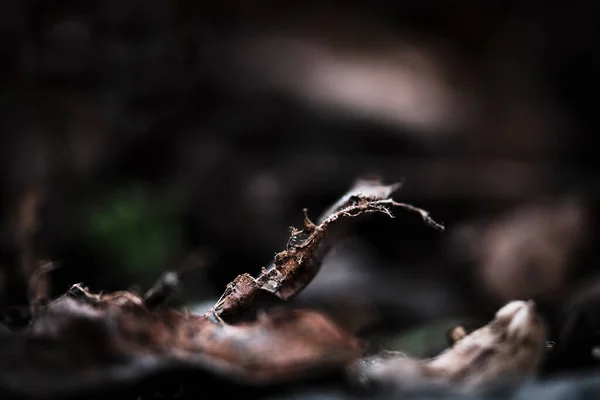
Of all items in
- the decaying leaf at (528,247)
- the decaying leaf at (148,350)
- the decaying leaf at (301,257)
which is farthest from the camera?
the decaying leaf at (528,247)

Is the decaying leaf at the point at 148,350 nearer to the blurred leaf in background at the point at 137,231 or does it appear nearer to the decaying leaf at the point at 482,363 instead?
the decaying leaf at the point at 482,363

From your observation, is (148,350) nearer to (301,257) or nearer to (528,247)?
(301,257)

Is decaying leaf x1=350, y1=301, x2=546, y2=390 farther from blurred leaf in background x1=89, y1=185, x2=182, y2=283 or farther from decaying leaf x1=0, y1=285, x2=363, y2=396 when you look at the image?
blurred leaf in background x1=89, y1=185, x2=182, y2=283

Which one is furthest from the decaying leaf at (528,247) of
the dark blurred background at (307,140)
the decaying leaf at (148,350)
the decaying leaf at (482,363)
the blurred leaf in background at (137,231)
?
the decaying leaf at (148,350)

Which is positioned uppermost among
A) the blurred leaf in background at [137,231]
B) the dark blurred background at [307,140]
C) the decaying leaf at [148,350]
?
the dark blurred background at [307,140]

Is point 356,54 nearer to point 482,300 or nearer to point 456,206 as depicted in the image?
point 456,206

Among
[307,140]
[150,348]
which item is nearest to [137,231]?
[307,140]

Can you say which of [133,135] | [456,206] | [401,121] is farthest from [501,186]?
[133,135]
